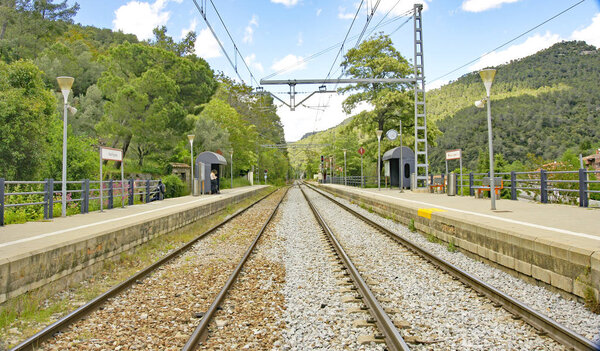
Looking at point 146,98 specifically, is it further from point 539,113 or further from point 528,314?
point 539,113

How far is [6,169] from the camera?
1831cm

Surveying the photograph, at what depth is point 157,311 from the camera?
16.8 ft

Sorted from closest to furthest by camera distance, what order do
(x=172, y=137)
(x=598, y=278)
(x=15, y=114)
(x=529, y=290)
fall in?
(x=598, y=278) < (x=529, y=290) < (x=15, y=114) < (x=172, y=137)

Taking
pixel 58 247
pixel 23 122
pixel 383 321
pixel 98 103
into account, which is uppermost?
pixel 98 103

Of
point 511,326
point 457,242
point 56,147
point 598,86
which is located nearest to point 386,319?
point 511,326

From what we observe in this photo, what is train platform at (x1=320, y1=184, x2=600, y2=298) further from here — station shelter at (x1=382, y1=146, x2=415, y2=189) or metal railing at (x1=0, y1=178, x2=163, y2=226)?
station shelter at (x1=382, y1=146, x2=415, y2=189)

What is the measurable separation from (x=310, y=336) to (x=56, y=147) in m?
18.0

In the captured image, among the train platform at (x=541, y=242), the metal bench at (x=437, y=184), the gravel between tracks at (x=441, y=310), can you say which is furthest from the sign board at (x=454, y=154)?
the gravel between tracks at (x=441, y=310)

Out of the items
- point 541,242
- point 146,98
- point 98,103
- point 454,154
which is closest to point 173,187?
point 146,98

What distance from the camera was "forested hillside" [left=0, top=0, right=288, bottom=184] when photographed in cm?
1817

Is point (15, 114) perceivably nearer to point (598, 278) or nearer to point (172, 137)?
point (172, 137)

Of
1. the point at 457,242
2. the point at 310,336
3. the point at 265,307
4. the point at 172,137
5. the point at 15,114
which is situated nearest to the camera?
the point at 310,336

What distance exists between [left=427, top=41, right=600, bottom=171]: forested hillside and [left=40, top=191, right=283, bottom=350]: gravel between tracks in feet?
190

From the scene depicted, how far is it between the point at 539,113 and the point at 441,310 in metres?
99.6
